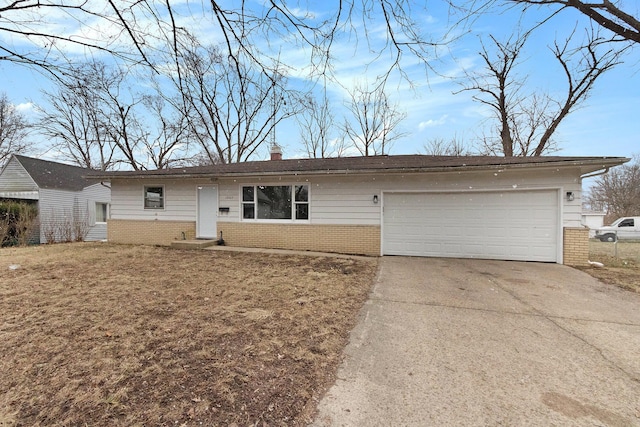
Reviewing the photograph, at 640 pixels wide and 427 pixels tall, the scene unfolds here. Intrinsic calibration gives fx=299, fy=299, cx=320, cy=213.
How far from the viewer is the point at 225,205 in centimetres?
1012

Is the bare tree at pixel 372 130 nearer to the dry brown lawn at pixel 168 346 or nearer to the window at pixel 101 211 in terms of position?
the window at pixel 101 211

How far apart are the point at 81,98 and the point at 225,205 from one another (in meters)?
6.12

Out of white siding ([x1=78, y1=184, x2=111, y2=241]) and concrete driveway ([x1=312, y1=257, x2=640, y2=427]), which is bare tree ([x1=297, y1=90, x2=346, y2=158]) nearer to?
white siding ([x1=78, y1=184, x2=111, y2=241])

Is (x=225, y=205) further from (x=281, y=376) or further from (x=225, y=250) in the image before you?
(x=281, y=376)

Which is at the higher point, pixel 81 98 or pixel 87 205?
pixel 81 98

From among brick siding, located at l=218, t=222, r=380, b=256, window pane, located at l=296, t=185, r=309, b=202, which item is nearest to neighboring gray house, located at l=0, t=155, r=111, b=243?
brick siding, located at l=218, t=222, r=380, b=256

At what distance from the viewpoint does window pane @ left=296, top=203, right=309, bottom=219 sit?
31.1 feet

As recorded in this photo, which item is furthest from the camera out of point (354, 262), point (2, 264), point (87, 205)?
point (87, 205)

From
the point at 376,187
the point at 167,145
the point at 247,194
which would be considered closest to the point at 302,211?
the point at 247,194

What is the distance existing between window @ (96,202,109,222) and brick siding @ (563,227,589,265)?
21494 mm

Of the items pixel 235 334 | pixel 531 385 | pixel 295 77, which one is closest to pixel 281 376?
pixel 235 334

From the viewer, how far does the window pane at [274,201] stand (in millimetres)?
9664

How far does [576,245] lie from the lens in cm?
754

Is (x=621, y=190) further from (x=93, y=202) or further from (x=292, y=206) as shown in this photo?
(x=93, y=202)
